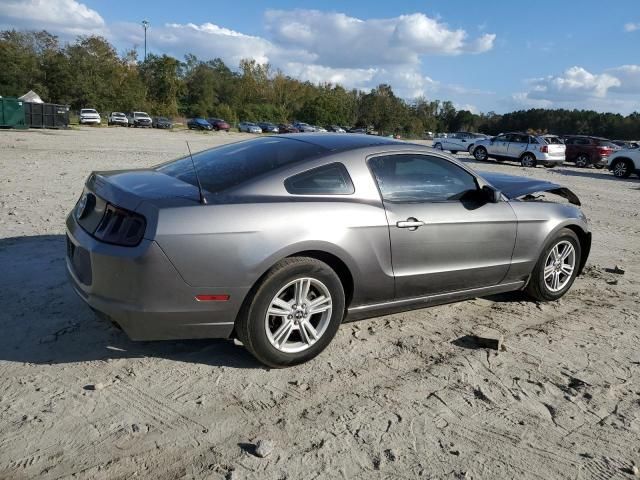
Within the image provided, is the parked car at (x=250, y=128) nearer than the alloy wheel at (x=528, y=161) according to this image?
No

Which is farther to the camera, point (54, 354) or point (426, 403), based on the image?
point (54, 354)

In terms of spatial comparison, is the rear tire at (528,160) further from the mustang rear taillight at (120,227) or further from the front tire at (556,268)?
the mustang rear taillight at (120,227)

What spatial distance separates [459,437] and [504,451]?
0.24 meters

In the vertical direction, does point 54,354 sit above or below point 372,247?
below

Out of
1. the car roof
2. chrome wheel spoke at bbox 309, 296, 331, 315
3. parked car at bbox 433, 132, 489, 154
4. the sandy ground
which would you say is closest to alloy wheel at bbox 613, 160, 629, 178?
parked car at bbox 433, 132, 489, 154

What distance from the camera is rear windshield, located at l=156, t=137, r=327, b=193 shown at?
145 inches

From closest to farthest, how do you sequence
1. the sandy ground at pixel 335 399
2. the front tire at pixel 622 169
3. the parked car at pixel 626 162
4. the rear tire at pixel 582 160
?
1. the sandy ground at pixel 335 399
2. the parked car at pixel 626 162
3. the front tire at pixel 622 169
4. the rear tire at pixel 582 160

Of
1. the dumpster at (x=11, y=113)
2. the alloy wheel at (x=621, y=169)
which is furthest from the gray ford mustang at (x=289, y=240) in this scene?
the dumpster at (x=11, y=113)

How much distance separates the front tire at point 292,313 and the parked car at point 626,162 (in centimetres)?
2229

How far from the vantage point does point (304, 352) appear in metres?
3.67

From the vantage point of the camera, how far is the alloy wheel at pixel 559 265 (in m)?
5.16

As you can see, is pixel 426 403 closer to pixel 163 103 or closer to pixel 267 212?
pixel 267 212

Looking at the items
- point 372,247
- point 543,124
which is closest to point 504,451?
point 372,247

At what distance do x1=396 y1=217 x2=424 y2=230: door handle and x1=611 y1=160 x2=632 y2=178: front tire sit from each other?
21.7m
